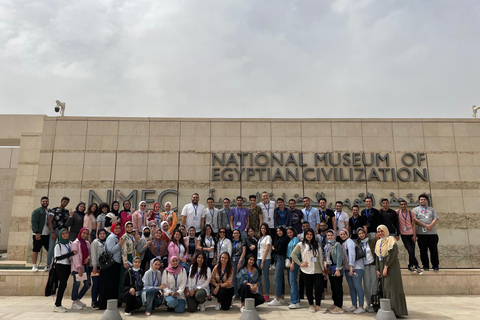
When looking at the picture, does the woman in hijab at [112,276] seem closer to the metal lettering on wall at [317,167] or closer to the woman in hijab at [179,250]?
the woman in hijab at [179,250]

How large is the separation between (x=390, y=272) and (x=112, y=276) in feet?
19.1

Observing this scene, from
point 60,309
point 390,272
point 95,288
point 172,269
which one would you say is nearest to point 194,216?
point 172,269

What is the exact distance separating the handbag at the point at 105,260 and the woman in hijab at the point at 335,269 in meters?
4.61

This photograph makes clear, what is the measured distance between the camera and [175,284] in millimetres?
7727

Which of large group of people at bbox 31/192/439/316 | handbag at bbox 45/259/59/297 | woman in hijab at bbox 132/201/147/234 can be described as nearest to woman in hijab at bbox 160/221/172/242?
large group of people at bbox 31/192/439/316

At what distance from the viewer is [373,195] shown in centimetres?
1370

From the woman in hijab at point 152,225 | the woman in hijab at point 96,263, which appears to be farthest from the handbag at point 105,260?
the woman in hijab at point 152,225

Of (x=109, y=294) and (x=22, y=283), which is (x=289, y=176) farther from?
(x=22, y=283)

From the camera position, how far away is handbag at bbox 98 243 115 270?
779 centimetres

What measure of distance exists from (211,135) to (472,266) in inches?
422

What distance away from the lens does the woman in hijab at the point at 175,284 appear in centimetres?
758

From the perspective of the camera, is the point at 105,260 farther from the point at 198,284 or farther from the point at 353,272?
the point at 353,272

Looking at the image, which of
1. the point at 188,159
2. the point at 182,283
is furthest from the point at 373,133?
the point at 182,283

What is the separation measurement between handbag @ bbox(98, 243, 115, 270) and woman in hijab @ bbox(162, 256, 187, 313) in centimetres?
119
